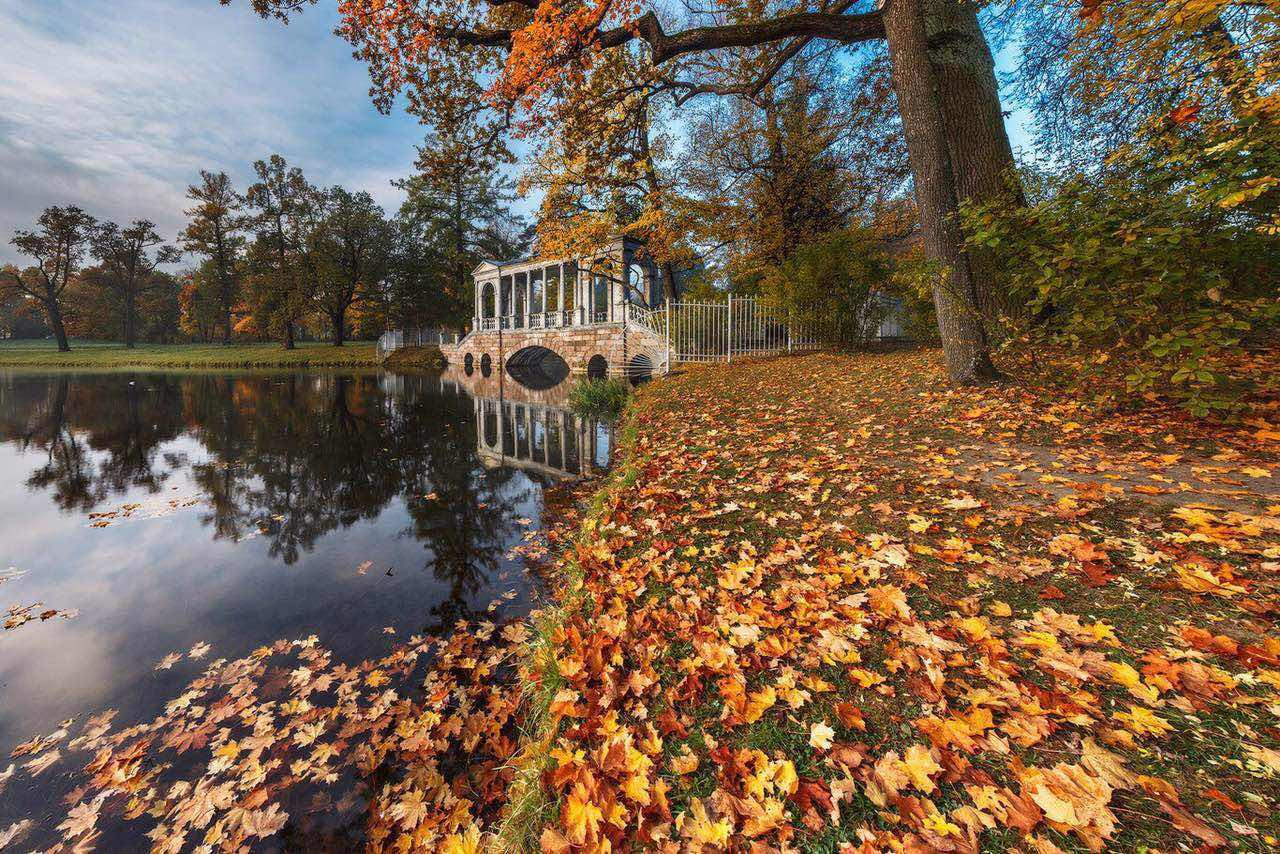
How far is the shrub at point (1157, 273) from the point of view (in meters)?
3.39

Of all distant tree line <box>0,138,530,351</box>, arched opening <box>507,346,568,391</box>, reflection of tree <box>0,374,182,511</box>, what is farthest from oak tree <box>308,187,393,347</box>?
reflection of tree <box>0,374,182,511</box>

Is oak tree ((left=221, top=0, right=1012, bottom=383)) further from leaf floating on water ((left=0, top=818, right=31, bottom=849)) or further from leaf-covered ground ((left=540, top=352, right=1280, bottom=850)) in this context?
leaf floating on water ((left=0, top=818, right=31, bottom=849))

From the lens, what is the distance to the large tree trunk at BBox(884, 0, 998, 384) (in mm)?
5516

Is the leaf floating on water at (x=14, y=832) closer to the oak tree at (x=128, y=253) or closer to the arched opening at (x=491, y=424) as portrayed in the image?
the arched opening at (x=491, y=424)

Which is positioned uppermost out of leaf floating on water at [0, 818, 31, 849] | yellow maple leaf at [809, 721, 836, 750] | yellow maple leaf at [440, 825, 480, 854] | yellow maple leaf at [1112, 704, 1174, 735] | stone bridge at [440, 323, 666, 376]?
stone bridge at [440, 323, 666, 376]

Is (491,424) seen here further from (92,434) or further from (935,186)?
(935,186)

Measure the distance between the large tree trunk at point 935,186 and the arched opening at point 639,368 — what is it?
13.9 m

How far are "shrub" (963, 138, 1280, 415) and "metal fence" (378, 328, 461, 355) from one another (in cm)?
3679

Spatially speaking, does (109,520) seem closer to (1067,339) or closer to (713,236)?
(1067,339)

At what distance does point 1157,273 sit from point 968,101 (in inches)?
149

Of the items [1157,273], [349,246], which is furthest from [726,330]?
[349,246]

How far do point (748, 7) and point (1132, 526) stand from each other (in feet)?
46.0

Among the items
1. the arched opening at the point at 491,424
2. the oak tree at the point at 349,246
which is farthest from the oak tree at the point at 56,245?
the arched opening at the point at 491,424

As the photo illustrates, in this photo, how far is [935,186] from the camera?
5535 millimetres
